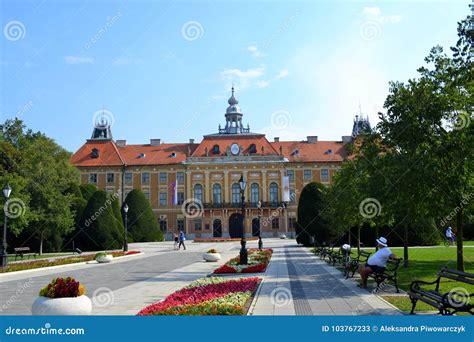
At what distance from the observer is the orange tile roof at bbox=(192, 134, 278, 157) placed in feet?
218

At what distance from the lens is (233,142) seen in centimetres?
6700

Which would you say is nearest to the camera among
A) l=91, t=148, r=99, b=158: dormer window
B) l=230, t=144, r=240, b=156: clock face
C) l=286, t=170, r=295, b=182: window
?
l=230, t=144, r=240, b=156: clock face

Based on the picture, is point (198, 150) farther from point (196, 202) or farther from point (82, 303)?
point (82, 303)

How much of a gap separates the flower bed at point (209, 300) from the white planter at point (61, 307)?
1038 mm

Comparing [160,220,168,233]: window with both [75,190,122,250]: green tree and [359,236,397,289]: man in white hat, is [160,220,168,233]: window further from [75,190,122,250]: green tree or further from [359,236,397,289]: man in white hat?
[359,236,397,289]: man in white hat

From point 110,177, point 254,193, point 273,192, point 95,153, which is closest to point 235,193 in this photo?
point 254,193

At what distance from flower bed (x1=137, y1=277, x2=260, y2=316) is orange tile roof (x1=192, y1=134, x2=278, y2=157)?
175ft

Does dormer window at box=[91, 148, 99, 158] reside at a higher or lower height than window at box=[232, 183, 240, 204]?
higher

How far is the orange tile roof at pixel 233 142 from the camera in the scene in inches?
2618

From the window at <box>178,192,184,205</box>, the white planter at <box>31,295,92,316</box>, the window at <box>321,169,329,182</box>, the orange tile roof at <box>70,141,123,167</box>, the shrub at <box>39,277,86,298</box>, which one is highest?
the orange tile roof at <box>70,141,123,167</box>

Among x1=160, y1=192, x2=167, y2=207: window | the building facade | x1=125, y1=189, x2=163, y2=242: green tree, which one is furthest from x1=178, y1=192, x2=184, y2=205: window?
x1=125, y1=189, x2=163, y2=242: green tree

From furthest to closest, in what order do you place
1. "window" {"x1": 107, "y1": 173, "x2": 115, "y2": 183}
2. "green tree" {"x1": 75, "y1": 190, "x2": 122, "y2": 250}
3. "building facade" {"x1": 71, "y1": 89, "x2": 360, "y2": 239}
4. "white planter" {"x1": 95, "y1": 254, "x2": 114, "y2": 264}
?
"window" {"x1": 107, "y1": 173, "x2": 115, "y2": 183} < "building facade" {"x1": 71, "y1": 89, "x2": 360, "y2": 239} < "green tree" {"x1": 75, "y1": 190, "x2": 122, "y2": 250} < "white planter" {"x1": 95, "y1": 254, "x2": 114, "y2": 264}

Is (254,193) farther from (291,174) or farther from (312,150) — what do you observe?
(312,150)

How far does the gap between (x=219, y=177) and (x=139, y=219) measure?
759 inches
